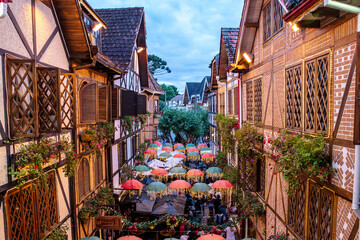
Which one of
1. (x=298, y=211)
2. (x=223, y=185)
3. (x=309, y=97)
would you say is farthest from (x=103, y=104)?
(x=298, y=211)

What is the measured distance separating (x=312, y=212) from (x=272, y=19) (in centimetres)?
628

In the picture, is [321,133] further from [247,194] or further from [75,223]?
[75,223]

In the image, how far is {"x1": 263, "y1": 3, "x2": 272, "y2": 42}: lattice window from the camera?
385 inches

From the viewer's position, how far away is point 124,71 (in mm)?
13969

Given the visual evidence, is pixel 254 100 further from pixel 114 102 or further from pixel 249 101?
pixel 114 102

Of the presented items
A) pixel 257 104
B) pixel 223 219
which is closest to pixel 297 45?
pixel 257 104

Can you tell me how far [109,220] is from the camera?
1127 centimetres

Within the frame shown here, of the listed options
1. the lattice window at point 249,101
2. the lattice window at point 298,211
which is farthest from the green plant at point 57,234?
the lattice window at point 249,101

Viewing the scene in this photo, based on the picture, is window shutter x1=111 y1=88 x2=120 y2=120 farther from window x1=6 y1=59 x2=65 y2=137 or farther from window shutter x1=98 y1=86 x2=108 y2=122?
window x1=6 y1=59 x2=65 y2=137

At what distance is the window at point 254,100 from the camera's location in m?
11.0

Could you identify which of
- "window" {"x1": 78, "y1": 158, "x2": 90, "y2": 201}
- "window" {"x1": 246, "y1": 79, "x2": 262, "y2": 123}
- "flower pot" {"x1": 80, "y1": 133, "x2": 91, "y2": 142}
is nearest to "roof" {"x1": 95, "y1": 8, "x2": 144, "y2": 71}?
"flower pot" {"x1": 80, "y1": 133, "x2": 91, "y2": 142}

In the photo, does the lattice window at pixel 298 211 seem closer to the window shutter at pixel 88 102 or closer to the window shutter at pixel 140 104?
the window shutter at pixel 88 102

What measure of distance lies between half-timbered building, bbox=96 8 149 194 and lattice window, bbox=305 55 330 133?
8872 millimetres

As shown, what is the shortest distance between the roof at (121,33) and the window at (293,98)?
9.42m
